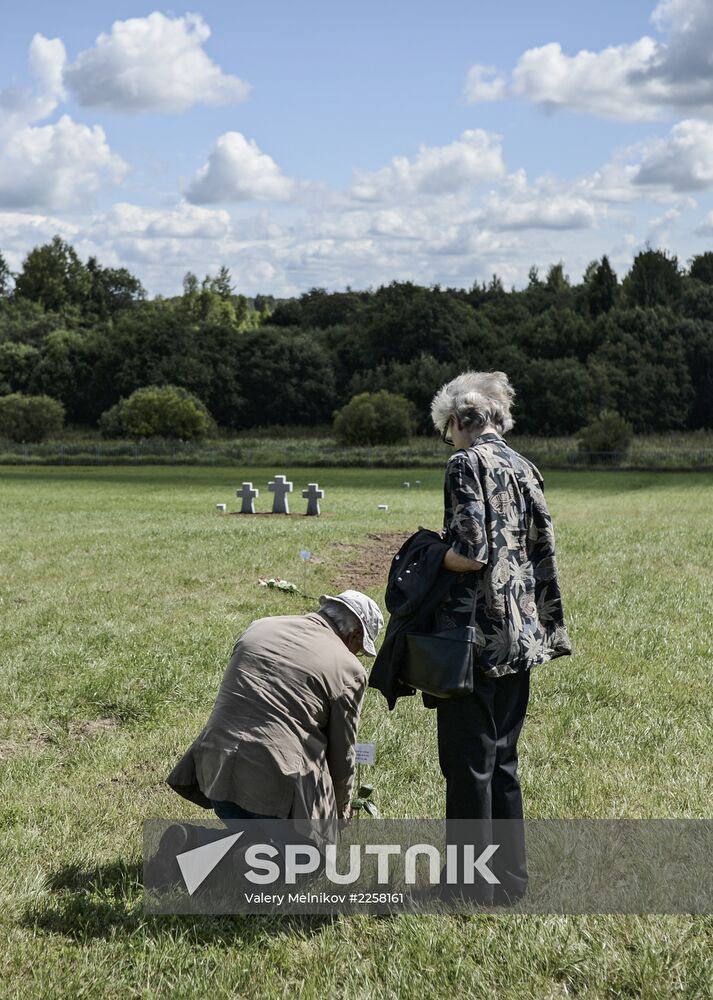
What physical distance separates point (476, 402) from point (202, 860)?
7.66 feet

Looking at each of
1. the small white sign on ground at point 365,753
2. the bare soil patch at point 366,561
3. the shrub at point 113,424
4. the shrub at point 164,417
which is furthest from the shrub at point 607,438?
the small white sign on ground at point 365,753

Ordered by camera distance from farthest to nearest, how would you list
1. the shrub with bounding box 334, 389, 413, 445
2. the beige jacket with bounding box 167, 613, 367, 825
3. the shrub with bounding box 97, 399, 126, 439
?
the shrub with bounding box 97, 399, 126, 439, the shrub with bounding box 334, 389, 413, 445, the beige jacket with bounding box 167, 613, 367, 825

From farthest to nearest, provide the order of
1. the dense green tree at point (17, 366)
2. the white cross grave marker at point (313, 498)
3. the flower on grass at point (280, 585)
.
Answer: the dense green tree at point (17, 366) < the white cross grave marker at point (313, 498) < the flower on grass at point (280, 585)

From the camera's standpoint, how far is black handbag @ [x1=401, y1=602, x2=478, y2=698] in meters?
4.03

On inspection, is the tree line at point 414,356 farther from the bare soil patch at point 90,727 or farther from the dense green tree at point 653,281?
→ the bare soil patch at point 90,727

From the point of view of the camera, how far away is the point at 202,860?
441cm

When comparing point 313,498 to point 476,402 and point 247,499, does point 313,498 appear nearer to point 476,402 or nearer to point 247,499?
point 247,499

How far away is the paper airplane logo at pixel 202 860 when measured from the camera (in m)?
4.41

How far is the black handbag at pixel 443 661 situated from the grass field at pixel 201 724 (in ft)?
3.24

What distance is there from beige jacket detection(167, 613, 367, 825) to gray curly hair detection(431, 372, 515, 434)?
44.0 inches

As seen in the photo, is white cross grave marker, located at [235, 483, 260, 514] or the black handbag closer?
the black handbag

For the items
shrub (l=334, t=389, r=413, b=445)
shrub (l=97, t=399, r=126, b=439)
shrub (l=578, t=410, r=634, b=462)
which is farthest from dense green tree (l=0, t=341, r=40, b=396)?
shrub (l=578, t=410, r=634, b=462)

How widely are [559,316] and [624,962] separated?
259 ft

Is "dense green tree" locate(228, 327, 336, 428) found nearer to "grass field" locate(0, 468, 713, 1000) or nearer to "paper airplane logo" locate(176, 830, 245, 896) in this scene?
"grass field" locate(0, 468, 713, 1000)
